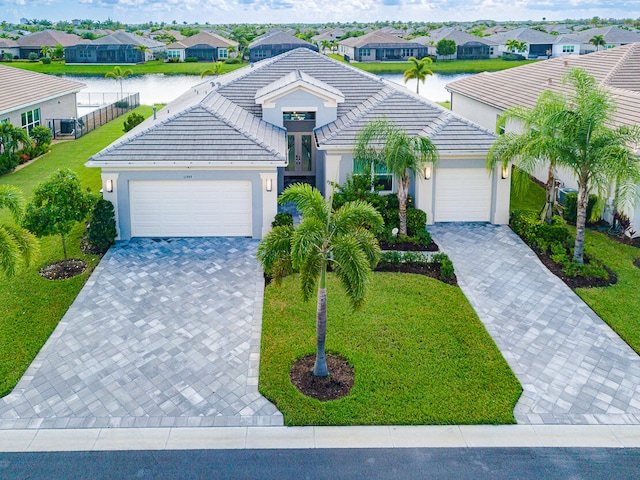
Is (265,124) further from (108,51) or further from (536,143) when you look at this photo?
(108,51)

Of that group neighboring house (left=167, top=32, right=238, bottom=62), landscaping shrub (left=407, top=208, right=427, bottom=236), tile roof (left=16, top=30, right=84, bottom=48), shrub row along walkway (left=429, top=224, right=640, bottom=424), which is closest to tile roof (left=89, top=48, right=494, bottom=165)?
landscaping shrub (left=407, top=208, right=427, bottom=236)

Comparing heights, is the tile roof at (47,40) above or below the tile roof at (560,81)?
above

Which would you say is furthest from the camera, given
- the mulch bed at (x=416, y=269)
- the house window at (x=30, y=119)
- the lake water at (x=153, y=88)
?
the lake water at (x=153, y=88)

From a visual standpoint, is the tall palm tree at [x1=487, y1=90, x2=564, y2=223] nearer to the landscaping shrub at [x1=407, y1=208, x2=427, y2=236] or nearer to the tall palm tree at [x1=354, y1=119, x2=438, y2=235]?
the tall palm tree at [x1=354, y1=119, x2=438, y2=235]

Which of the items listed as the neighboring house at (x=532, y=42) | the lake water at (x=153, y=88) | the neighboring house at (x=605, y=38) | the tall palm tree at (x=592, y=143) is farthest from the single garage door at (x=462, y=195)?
the neighboring house at (x=532, y=42)

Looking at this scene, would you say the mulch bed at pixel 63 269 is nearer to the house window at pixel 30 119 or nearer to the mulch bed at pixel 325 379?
the mulch bed at pixel 325 379

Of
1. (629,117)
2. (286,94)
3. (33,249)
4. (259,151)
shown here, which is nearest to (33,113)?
(286,94)
